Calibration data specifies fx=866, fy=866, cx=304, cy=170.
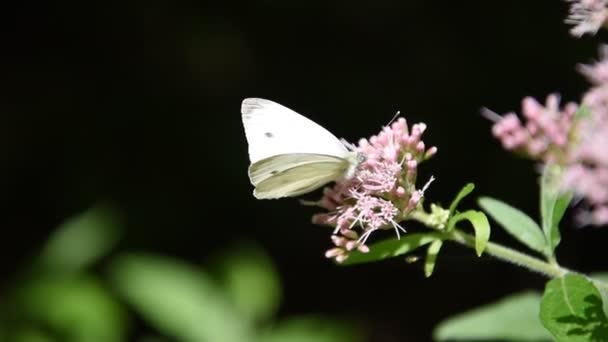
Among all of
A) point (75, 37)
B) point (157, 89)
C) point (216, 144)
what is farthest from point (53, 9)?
point (216, 144)

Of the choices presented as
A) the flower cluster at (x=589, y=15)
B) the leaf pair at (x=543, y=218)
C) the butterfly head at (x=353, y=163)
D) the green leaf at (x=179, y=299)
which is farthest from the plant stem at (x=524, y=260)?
the green leaf at (x=179, y=299)

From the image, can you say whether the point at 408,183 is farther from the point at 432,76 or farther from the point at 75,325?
the point at 432,76

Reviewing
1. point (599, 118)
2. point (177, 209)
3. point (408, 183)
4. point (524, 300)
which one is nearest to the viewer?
point (599, 118)

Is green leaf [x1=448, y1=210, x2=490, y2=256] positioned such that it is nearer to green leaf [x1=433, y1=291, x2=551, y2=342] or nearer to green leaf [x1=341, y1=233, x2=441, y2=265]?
green leaf [x1=341, y1=233, x2=441, y2=265]

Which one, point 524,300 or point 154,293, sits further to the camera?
point 154,293

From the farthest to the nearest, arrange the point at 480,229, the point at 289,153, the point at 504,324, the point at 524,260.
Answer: the point at 504,324 → the point at 289,153 → the point at 524,260 → the point at 480,229

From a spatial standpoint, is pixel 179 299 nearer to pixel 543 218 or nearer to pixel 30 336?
pixel 30 336

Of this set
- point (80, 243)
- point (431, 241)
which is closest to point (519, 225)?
point (431, 241)
